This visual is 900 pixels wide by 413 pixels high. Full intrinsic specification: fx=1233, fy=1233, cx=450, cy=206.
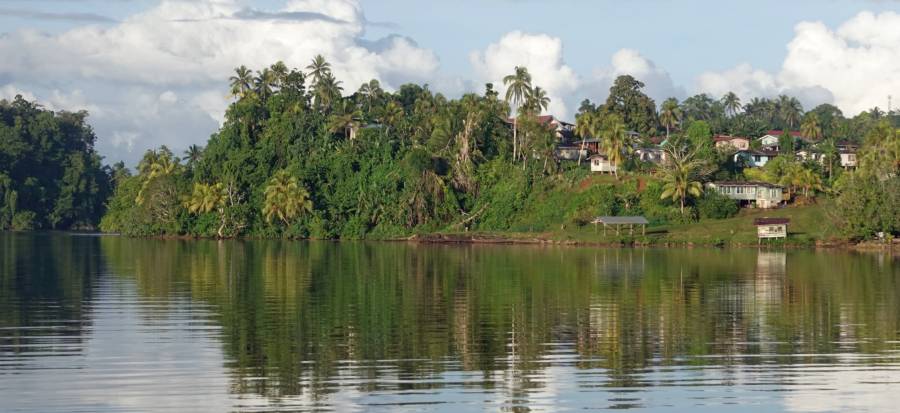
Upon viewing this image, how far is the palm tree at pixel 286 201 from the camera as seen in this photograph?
14725cm

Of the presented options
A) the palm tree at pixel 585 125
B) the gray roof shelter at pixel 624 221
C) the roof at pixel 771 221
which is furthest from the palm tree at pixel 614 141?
the roof at pixel 771 221

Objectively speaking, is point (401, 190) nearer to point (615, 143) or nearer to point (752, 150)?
point (615, 143)

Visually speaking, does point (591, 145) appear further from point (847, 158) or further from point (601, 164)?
point (847, 158)

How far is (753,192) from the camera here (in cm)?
13475

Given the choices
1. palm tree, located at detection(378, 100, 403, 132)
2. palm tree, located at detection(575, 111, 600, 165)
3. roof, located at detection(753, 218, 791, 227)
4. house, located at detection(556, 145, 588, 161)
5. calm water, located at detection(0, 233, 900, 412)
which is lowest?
calm water, located at detection(0, 233, 900, 412)

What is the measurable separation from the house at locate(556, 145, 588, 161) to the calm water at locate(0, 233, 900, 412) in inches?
3096

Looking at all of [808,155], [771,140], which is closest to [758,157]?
[808,155]

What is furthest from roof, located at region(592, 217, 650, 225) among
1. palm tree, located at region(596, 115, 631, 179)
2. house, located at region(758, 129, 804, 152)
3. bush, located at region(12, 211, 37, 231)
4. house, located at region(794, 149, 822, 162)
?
bush, located at region(12, 211, 37, 231)

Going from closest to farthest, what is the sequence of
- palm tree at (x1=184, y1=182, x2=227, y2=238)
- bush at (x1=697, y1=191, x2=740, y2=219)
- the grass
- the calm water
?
the calm water, the grass, bush at (x1=697, y1=191, x2=740, y2=219), palm tree at (x1=184, y1=182, x2=227, y2=238)

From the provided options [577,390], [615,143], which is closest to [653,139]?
[615,143]

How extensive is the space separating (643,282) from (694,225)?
198 ft

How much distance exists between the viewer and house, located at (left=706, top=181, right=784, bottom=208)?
134 metres

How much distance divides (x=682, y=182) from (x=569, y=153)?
1184 inches

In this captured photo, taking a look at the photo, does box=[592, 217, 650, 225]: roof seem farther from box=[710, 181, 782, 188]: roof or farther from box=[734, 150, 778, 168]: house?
box=[734, 150, 778, 168]: house
